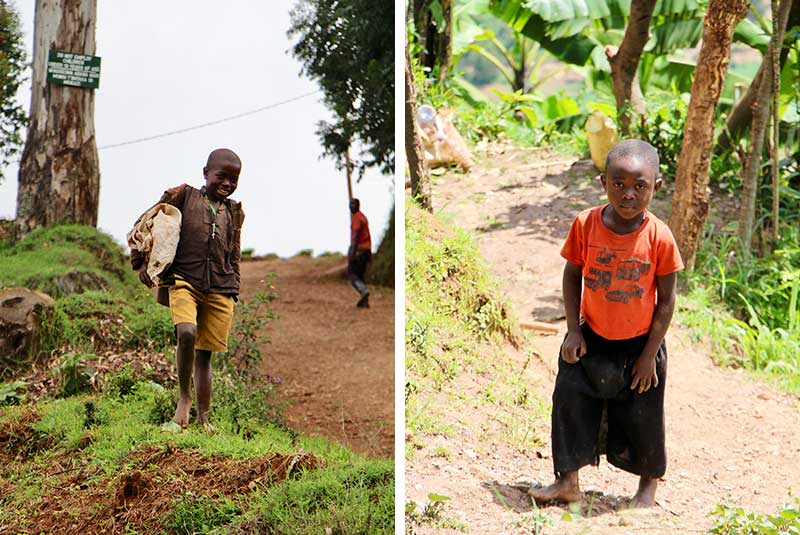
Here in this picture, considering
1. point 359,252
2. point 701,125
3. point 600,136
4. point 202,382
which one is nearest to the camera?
point 202,382

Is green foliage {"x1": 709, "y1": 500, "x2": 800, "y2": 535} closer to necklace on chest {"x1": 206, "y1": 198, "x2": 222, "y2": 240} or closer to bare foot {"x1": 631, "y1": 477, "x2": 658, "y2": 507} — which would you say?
bare foot {"x1": 631, "y1": 477, "x2": 658, "y2": 507}

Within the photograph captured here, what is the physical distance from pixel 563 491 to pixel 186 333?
1309 mm

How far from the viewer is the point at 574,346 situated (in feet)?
9.83

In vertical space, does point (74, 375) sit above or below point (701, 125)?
below

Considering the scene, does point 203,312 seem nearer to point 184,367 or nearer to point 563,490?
point 184,367

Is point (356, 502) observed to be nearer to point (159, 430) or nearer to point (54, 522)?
point (159, 430)

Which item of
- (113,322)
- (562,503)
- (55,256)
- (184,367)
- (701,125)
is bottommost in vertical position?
(562,503)

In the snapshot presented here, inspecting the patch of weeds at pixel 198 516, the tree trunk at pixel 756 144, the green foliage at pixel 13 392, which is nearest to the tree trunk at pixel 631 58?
the tree trunk at pixel 756 144

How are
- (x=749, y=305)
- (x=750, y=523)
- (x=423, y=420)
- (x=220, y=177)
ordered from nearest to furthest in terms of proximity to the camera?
1. (x=750, y=523)
2. (x=220, y=177)
3. (x=423, y=420)
4. (x=749, y=305)

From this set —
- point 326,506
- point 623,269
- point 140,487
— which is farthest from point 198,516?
point 623,269

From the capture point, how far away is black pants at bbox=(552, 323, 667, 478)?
9.87 feet

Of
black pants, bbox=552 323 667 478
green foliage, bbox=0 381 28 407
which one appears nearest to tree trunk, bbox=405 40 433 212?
black pants, bbox=552 323 667 478

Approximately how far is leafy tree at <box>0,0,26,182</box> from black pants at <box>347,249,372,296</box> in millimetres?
3418

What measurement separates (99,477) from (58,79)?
1.48 metres
